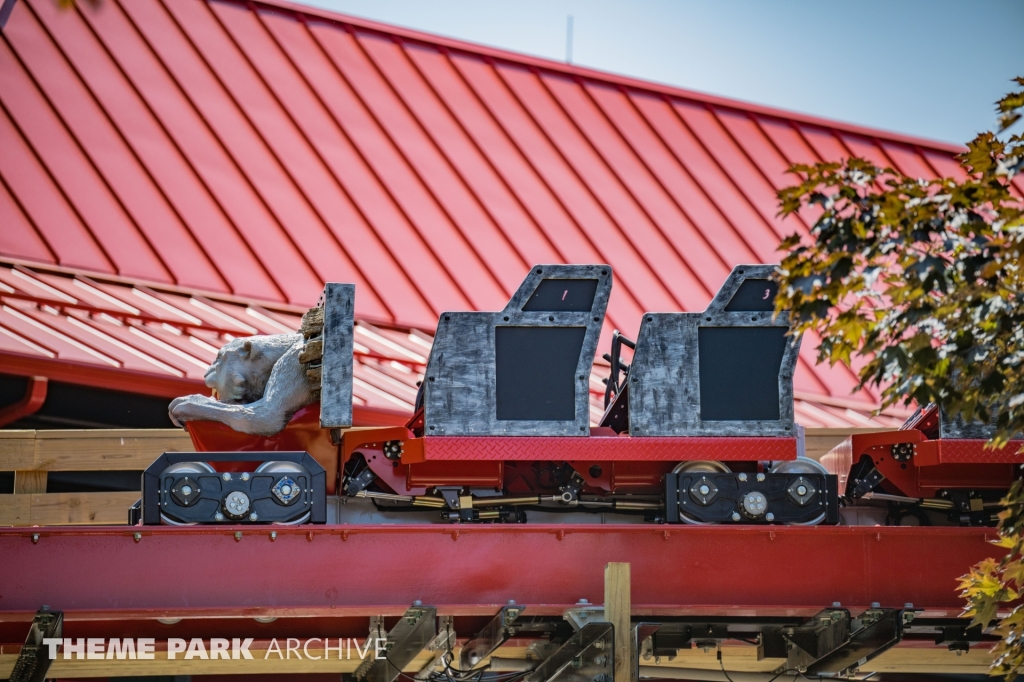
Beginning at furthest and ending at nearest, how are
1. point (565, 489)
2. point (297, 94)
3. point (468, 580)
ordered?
point (297, 94), point (565, 489), point (468, 580)

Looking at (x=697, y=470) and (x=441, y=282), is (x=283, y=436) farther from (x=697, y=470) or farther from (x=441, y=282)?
(x=441, y=282)

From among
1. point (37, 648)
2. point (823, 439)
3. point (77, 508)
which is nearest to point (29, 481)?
point (77, 508)

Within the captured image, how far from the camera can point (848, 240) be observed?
4.93 m

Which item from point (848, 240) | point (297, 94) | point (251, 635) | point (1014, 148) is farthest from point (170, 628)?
point (297, 94)

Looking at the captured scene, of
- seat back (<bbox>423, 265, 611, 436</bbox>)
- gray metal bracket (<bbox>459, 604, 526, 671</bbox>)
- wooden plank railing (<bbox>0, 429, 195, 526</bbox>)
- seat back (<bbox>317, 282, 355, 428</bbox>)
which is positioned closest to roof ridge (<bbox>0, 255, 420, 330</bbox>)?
wooden plank railing (<bbox>0, 429, 195, 526</bbox>)

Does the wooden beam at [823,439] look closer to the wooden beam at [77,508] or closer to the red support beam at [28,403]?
the wooden beam at [77,508]

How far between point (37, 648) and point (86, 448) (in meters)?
3.04

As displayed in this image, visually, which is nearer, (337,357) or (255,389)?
(337,357)

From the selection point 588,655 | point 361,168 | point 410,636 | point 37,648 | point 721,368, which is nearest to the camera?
point 37,648

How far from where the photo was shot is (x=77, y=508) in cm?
879

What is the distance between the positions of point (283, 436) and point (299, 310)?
14.3ft

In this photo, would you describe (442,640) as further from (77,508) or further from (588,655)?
(77,508)

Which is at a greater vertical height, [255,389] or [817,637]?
[255,389]

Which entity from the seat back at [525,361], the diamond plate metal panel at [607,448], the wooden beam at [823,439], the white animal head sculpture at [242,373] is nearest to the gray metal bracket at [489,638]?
the diamond plate metal panel at [607,448]
